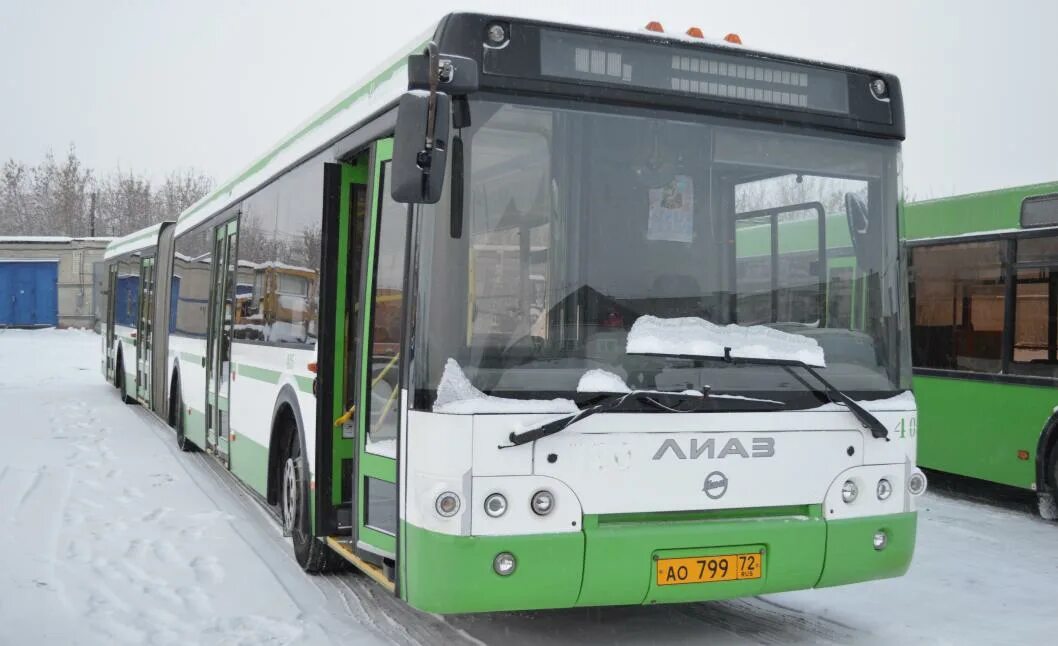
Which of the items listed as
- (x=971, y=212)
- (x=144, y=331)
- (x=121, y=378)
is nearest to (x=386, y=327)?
(x=971, y=212)

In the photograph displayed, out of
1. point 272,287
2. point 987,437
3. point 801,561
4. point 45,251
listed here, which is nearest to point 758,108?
point 801,561

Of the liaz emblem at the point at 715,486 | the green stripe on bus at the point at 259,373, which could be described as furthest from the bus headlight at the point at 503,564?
the green stripe on bus at the point at 259,373

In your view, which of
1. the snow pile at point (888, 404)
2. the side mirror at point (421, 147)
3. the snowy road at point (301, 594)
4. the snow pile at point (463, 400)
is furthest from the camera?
the snowy road at point (301, 594)

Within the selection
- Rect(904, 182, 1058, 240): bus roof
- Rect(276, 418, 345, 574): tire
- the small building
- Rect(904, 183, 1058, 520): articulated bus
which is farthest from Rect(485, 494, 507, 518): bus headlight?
the small building

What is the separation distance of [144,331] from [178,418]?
4.40 m

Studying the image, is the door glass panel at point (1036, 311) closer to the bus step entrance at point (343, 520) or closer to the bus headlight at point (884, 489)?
the bus headlight at point (884, 489)

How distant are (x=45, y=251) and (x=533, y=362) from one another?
48.3 metres

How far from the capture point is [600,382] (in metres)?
4.70

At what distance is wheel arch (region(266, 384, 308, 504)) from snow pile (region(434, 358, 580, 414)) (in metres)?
2.57

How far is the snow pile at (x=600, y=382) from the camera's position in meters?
4.69

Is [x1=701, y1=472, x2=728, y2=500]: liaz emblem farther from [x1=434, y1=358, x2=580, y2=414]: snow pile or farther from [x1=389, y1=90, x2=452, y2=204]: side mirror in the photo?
[x1=389, y1=90, x2=452, y2=204]: side mirror

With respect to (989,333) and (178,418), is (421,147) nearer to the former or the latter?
(989,333)

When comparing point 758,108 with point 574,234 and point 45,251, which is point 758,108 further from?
point 45,251

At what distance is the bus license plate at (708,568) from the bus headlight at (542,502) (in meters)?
0.57
